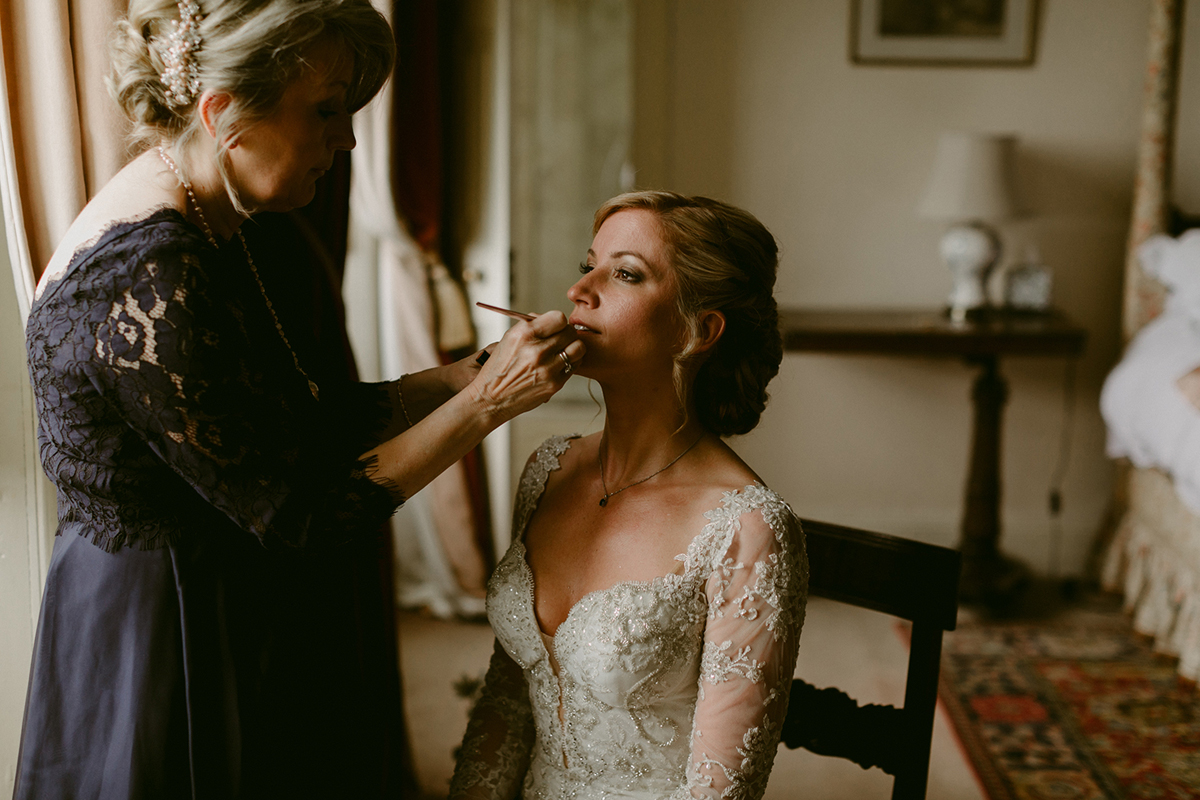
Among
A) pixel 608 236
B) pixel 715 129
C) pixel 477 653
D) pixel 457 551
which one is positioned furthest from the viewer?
pixel 715 129

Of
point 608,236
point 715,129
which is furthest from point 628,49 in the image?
point 608,236

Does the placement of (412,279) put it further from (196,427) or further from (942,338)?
(196,427)

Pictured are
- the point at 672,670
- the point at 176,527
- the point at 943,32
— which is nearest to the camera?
the point at 176,527

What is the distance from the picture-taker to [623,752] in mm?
1194

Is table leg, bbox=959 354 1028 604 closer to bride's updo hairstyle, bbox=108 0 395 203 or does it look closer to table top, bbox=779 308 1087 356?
table top, bbox=779 308 1087 356

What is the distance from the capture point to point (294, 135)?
3.46ft

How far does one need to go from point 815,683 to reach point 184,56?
2506mm

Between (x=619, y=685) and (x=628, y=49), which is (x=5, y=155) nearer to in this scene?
(x=619, y=685)

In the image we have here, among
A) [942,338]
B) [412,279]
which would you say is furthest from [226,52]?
[942,338]

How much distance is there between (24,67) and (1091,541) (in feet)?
12.6

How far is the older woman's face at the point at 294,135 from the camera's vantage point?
3.39 feet

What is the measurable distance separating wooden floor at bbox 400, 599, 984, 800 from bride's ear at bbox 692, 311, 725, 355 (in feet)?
3.58

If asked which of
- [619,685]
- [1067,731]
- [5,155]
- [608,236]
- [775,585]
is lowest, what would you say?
[1067,731]

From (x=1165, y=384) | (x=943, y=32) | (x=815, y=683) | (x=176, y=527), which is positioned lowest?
(x=815, y=683)
